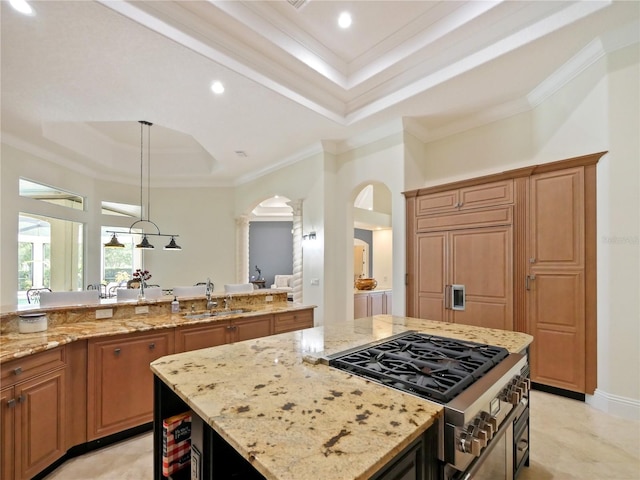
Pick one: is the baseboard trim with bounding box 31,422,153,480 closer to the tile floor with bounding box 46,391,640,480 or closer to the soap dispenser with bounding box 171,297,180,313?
the tile floor with bounding box 46,391,640,480

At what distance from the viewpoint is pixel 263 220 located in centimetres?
1111

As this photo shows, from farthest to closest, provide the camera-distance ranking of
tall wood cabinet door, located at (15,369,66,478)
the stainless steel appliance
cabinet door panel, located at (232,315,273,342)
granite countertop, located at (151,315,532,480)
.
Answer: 1. cabinet door panel, located at (232,315,273,342)
2. tall wood cabinet door, located at (15,369,66,478)
3. the stainless steel appliance
4. granite countertop, located at (151,315,532,480)

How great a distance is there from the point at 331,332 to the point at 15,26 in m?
3.76

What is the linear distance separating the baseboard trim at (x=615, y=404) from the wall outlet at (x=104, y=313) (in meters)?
4.61

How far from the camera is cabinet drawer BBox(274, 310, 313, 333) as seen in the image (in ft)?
11.7

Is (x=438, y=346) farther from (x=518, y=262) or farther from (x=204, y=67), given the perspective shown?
(x=204, y=67)

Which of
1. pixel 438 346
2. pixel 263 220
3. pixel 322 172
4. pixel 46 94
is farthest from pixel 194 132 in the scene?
pixel 263 220

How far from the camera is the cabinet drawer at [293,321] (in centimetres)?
358

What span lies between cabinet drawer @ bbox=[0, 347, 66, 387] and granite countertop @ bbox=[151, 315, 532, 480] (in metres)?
1.06

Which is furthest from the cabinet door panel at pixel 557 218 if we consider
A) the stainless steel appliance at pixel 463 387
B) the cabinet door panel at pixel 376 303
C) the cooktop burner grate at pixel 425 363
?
the cabinet door panel at pixel 376 303

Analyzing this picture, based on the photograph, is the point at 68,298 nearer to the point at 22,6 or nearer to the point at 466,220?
the point at 22,6

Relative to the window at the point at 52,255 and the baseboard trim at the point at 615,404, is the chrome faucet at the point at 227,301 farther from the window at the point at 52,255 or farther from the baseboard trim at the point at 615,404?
the window at the point at 52,255

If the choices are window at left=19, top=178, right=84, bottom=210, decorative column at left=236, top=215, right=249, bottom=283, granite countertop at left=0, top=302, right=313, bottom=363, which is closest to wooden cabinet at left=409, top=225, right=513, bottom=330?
granite countertop at left=0, top=302, right=313, bottom=363

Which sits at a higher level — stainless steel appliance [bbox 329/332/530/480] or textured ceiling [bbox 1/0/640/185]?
textured ceiling [bbox 1/0/640/185]
